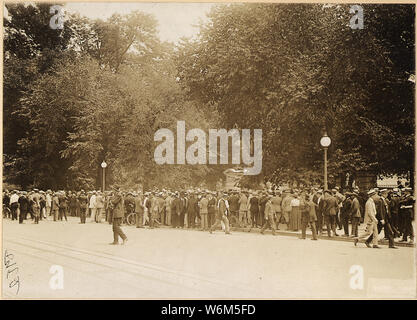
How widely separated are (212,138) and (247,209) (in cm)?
341

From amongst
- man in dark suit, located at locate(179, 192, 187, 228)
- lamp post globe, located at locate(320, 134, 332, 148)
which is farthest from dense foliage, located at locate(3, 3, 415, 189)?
lamp post globe, located at locate(320, 134, 332, 148)

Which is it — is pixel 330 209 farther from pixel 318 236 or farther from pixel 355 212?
pixel 355 212

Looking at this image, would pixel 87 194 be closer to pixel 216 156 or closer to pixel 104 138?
pixel 104 138

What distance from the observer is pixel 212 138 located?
25.9 metres

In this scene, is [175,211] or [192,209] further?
[175,211]

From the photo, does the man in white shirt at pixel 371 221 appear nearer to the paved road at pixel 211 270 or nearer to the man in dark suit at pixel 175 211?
the paved road at pixel 211 270

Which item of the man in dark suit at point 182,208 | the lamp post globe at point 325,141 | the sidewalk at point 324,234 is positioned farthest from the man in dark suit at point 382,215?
the man in dark suit at point 182,208

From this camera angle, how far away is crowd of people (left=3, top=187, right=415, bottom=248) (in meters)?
19.5

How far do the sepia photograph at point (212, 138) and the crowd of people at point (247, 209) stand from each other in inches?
3.1

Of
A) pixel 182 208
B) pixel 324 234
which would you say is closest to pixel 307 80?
pixel 324 234

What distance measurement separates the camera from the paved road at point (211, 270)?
45.8 feet

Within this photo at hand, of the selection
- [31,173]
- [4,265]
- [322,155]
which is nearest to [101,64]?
[31,173]

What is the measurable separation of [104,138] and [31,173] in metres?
3.71

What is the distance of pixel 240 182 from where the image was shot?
1099 inches
